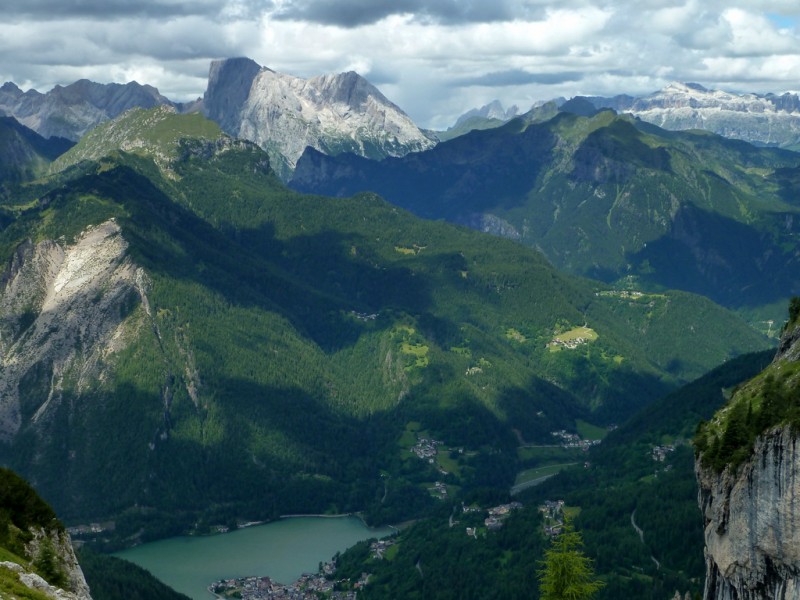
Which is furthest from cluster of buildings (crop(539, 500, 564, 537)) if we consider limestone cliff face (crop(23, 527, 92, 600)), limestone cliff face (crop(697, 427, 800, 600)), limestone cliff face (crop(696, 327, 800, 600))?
limestone cliff face (crop(23, 527, 92, 600))

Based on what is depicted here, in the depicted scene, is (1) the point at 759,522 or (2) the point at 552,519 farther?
(2) the point at 552,519

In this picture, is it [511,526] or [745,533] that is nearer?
[745,533]

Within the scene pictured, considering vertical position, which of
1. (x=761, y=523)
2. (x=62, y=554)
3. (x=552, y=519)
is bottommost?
(x=552, y=519)

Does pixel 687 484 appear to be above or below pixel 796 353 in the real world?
below

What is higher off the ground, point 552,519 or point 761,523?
point 761,523

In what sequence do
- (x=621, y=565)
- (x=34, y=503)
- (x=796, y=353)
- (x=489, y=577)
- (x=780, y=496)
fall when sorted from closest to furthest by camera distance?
1. (x=780, y=496)
2. (x=34, y=503)
3. (x=796, y=353)
4. (x=621, y=565)
5. (x=489, y=577)

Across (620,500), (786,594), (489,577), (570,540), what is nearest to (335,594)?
(489,577)

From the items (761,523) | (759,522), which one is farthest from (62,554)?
(761,523)

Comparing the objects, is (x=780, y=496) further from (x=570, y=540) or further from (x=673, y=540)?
(x=673, y=540)

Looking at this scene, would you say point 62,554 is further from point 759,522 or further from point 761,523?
point 761,523
